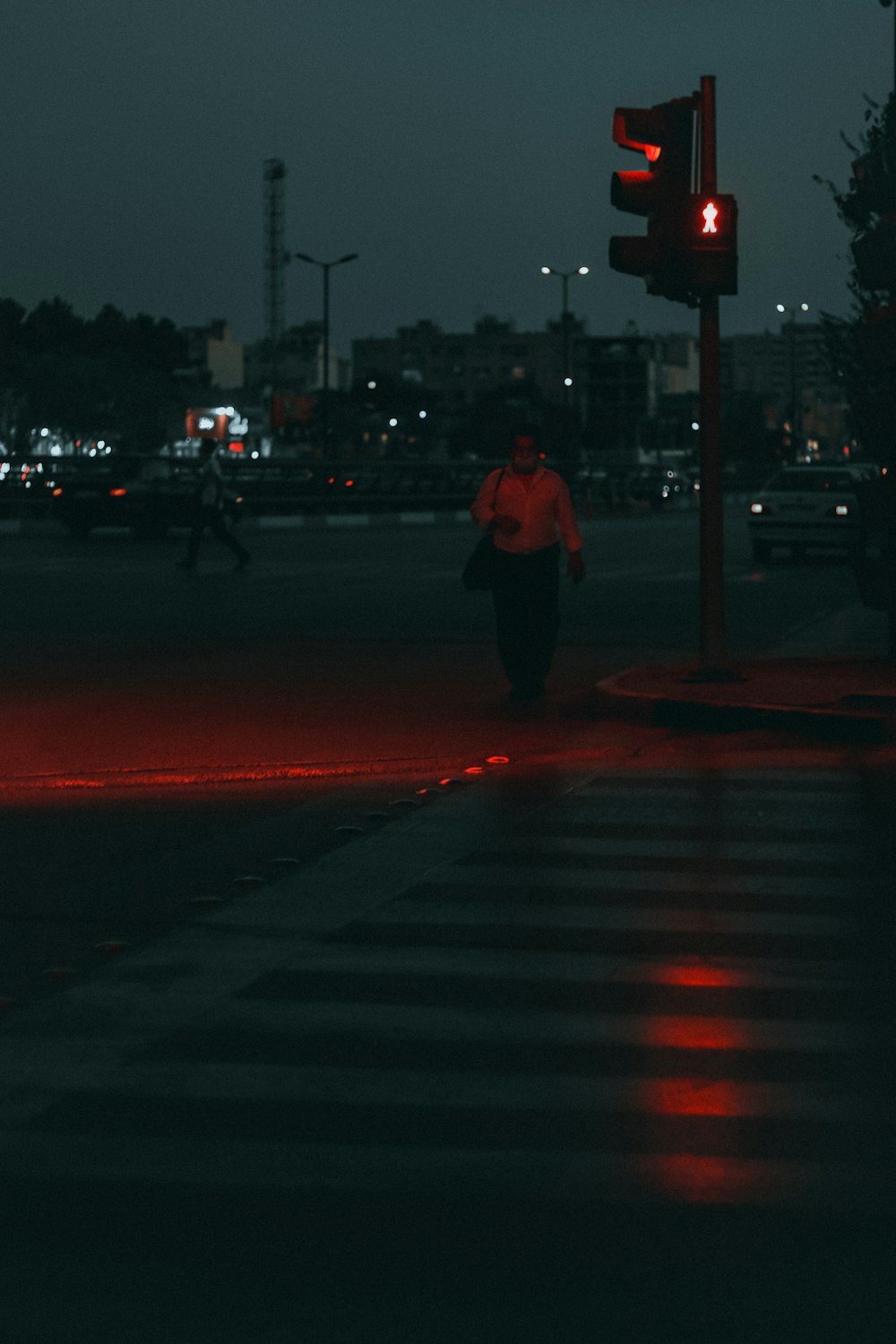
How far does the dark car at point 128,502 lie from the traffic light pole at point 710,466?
3138 centimetres

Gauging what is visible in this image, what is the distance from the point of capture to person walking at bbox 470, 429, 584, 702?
1423 centimetres

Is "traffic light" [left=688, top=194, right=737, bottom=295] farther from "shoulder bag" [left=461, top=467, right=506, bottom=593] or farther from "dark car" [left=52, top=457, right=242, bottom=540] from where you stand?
"dark car" [left=52, top=457, right=242, bottom=540]

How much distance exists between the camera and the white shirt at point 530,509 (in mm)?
14227

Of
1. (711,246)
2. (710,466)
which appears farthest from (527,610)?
(711,246)

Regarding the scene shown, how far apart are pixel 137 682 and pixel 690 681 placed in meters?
4.14

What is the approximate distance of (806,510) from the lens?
36.1 m

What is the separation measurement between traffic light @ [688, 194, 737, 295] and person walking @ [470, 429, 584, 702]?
1.60m

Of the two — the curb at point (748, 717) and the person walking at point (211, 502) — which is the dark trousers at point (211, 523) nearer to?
the person walking at point (211, 502)

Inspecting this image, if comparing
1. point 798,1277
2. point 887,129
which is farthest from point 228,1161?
point 887,129

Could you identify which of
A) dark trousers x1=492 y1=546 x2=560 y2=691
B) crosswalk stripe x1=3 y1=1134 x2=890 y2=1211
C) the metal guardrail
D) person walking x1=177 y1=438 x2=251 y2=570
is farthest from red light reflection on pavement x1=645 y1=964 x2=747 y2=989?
the metal guardrail

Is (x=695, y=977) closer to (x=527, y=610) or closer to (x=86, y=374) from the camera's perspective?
(x=527, y=610)

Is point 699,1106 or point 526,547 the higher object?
point 526,547

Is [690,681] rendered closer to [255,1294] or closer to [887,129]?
[255,1294]

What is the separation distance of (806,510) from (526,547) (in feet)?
74.0
